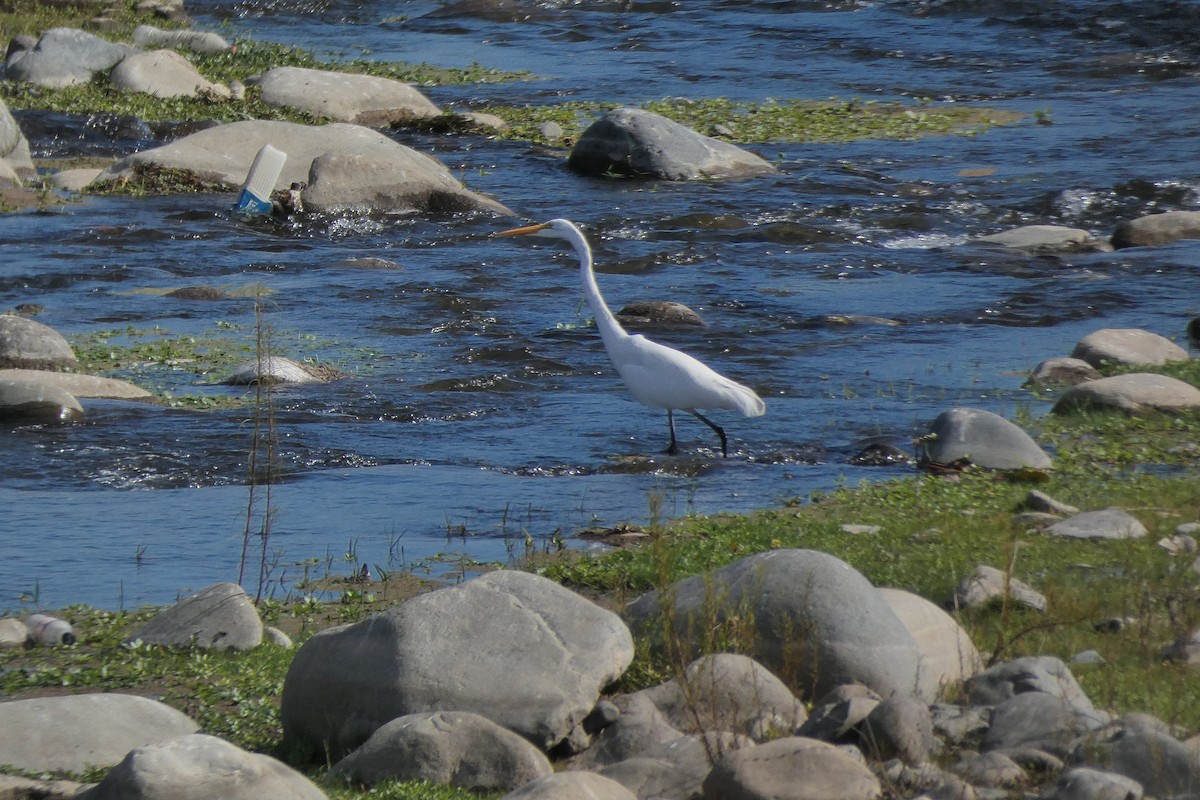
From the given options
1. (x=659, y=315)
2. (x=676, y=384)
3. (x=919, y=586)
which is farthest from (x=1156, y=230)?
(x=919, y=586)

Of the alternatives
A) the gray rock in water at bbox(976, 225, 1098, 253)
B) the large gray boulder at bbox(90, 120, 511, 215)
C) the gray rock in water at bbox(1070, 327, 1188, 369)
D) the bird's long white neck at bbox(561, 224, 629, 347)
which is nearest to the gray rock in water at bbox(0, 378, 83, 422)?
the bird's long white neck at bbox(561, 224, 629, 347)

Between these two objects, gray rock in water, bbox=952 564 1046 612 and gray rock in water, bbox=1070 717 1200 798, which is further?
gray rock in water, bbox=952 564 1046 612

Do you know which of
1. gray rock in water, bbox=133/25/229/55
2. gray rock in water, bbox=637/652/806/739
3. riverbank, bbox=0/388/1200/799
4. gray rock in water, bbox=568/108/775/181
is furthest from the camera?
gray rock in water, bbox=133/25/229/55

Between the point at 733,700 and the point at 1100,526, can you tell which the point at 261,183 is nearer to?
the point at 1100,526

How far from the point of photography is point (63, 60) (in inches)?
947

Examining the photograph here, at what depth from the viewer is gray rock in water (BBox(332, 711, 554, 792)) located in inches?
194

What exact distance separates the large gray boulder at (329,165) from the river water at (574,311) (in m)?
0.41

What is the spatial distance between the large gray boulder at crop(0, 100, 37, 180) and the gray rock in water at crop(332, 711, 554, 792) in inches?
615

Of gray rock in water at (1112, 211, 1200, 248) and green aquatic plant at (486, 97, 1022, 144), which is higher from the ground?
gray rock in water at (1112, 211, 1200, 248)

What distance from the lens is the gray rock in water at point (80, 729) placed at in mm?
5160

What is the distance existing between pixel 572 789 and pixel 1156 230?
13.6 m

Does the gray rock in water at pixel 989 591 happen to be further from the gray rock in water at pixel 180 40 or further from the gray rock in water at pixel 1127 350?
the gray rock in water at pixel 180 40

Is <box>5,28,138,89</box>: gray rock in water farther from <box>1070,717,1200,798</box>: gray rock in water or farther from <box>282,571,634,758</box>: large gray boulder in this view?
<box>1070,717,1200,798</box>: gray rock in water

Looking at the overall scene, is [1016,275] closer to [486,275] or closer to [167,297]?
[486,275]
